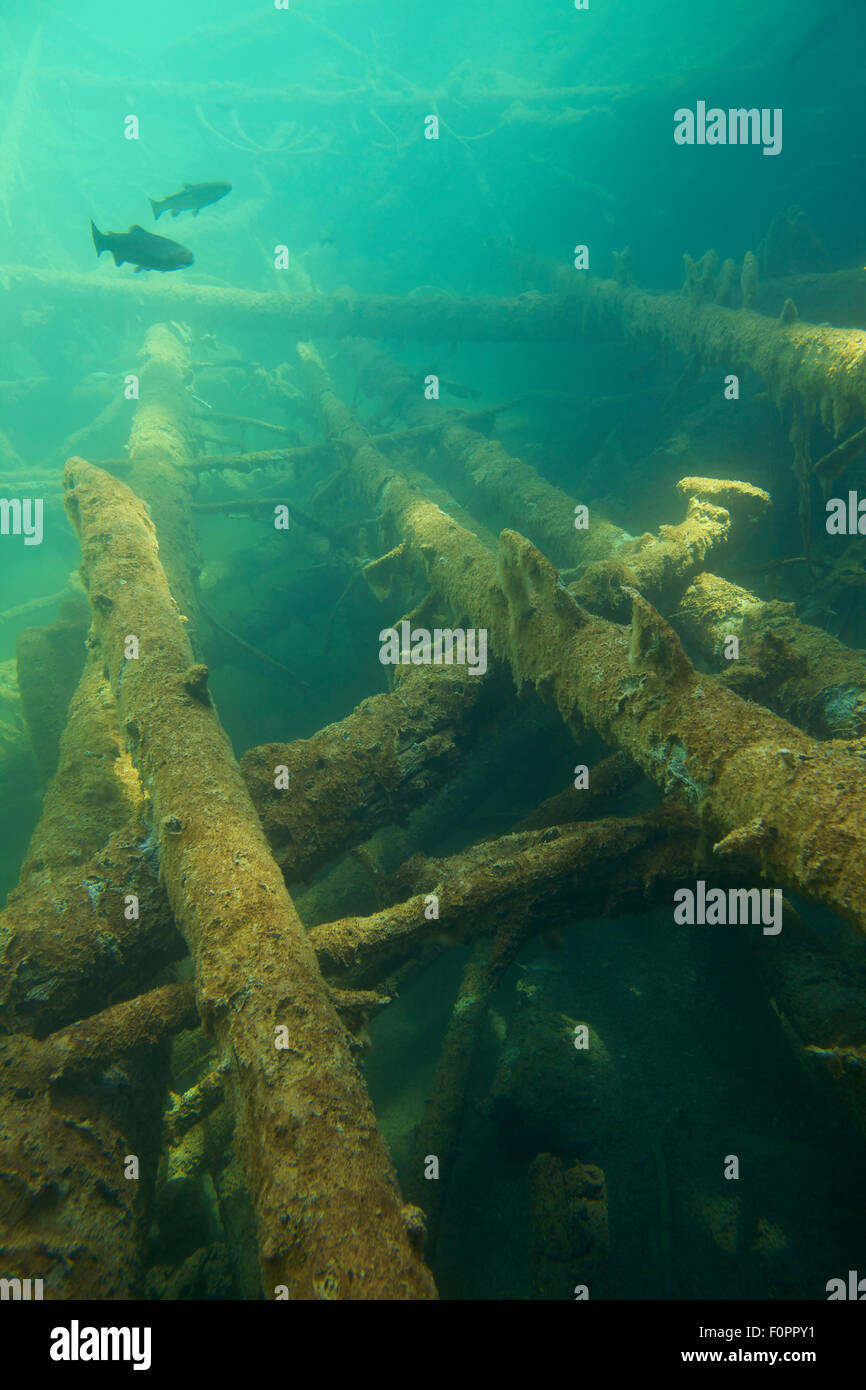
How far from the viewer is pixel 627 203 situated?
21328 mm

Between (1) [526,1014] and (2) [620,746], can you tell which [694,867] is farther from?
(1) [526,1014]

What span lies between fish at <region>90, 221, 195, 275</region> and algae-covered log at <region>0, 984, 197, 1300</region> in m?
7.82

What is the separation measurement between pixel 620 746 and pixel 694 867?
2.56 feet

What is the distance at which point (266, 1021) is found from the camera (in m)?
2.12

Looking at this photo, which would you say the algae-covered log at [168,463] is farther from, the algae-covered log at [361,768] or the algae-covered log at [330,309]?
the algae-covered log at [361,768]

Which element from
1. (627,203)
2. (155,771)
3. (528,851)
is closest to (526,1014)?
(528,851)

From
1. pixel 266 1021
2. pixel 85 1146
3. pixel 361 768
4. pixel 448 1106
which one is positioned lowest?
pixel 448 1106

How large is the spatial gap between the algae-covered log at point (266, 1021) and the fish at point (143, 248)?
5.71 metres

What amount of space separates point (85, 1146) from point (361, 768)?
7.20ft

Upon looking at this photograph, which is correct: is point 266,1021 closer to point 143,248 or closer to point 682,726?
point 682,726
